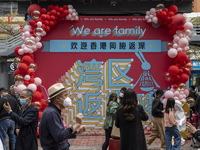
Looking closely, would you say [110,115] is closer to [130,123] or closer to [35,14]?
[130,123]

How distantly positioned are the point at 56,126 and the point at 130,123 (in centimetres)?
217

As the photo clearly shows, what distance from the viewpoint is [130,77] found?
1418 centimetres

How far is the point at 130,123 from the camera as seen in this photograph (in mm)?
6973

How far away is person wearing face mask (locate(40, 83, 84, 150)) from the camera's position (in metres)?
5.09

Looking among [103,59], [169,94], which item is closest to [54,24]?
[103,59]

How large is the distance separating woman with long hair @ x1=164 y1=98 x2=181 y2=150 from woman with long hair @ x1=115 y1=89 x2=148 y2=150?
7.76ft

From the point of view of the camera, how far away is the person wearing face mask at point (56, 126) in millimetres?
5086

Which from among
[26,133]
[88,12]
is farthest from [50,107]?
[88,12]

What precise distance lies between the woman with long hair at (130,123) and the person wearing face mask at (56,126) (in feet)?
5.70

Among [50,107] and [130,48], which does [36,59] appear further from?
[50,107]

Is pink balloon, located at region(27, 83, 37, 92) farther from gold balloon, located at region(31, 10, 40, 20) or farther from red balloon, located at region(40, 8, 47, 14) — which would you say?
red balloon, located at region(40, 8, 47, 14)

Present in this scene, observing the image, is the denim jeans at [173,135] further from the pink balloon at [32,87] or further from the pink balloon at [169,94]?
the pink balloon at [32,87]

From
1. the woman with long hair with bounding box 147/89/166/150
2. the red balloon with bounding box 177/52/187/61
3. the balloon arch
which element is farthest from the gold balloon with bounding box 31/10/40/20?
the woman with long hair with bounding box 147/89/166/150

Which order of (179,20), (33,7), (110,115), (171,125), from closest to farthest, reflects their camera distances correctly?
(171,125) < (110,115) < (179,20) < (33,7)
